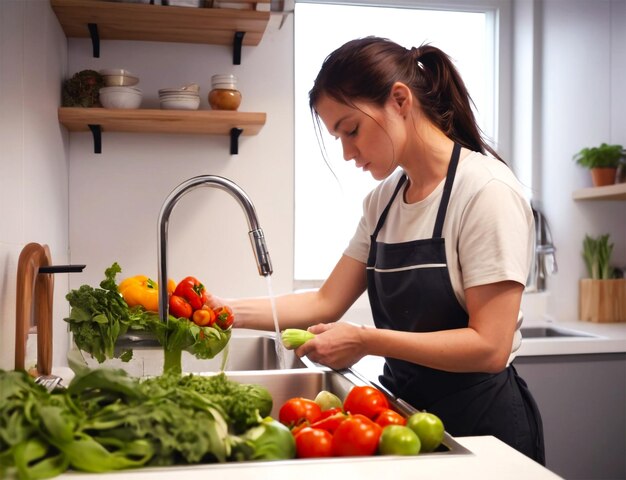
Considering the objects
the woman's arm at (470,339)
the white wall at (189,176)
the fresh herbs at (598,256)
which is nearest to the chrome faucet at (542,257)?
the fresh herbs at (598,256)

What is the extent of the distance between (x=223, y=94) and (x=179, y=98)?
147 millimetres

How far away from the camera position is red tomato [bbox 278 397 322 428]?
3.85 ft

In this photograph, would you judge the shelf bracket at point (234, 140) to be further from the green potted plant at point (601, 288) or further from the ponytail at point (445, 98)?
the green potted plant at point (601, 288)

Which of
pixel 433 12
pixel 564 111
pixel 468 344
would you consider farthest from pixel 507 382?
pixel 433 12

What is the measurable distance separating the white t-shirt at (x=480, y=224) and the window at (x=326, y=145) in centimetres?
142

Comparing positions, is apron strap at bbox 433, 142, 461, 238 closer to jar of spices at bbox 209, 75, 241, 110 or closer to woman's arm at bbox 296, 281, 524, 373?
woman's arm at bbox 296, 281, 524, 373

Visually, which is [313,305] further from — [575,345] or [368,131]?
[575,345]

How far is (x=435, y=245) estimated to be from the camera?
1.53m

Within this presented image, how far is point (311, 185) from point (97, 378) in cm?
218

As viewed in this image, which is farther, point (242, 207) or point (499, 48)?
point (499, 48)

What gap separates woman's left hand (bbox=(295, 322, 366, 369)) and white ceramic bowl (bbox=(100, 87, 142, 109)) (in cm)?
126

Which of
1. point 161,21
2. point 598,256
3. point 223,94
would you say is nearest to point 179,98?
point 223,94

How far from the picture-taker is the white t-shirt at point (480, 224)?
55.1 inches

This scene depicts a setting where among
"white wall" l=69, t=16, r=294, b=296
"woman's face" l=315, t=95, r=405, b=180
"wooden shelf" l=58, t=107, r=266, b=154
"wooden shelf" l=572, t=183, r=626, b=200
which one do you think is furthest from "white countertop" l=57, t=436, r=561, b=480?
"wooden shelf" l=572, t=183, r=626, b=200
